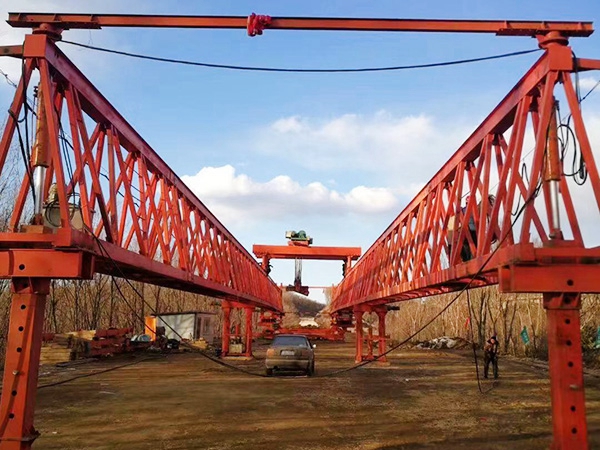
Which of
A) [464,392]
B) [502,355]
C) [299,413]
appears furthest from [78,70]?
[502,355]

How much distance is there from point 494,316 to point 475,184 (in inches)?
1032

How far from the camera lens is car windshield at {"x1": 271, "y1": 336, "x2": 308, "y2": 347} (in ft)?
65.8

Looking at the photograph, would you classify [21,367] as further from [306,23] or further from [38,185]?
[306,23]

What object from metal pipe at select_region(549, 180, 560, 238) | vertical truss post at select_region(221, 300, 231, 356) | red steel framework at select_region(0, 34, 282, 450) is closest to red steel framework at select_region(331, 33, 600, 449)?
metal pipe at select_region(549, 180, 560, 238)

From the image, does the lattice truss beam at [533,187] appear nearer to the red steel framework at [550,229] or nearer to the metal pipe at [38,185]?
the red steel framework at [550,229]

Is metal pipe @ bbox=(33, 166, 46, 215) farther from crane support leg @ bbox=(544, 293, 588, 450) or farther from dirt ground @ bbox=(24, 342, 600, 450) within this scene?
crane support leg @ bbox=(544, 293, 588, 450)

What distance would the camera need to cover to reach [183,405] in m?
13.9

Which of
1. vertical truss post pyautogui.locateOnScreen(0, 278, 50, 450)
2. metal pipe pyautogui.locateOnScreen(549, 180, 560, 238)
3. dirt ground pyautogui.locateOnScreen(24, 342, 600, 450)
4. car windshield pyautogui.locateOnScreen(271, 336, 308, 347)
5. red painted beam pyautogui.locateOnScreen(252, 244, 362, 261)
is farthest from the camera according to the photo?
red painted beam pyautogui.locateOnScreen(252, 244, 362, 261)

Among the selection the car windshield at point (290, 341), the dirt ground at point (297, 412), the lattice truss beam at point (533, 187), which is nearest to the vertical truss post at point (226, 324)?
the dirt ground at point (297, 412)

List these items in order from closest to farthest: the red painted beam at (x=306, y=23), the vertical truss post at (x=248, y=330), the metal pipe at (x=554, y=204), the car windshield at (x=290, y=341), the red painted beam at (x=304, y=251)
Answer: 1. the metal pipe at (x=554, y=204)
2. the red painted beam at (x=306, y=23)
3. the car windshield at (x=290, y=341)
4. the vertical truss post at (x=248, y=330)
5. the red painted beam at (x=304, y=251)

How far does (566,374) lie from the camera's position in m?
6.32

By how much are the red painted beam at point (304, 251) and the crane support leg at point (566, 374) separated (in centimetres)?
3107

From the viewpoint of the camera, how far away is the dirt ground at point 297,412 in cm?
995

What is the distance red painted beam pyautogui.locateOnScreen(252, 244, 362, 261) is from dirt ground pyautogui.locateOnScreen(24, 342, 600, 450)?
16194 millimetres
